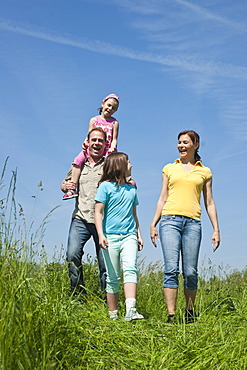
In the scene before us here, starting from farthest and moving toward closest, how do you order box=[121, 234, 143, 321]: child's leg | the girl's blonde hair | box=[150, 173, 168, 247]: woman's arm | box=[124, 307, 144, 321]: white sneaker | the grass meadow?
box=[150, 173, 168, 247]: woman's arm, the girl's blonde hair, box=[121, 234, 143, 321]: child's leg, box=[124, 307, 144, 321]: white sneaker, the grass meadow

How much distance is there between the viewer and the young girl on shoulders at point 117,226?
5.14m

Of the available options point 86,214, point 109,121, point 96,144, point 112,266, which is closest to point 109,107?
point 109,121

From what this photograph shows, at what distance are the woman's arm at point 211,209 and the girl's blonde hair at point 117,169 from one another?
3.39 feet

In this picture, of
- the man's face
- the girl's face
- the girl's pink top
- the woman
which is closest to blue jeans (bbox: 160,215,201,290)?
the woman

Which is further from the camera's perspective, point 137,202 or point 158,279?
point 158,279

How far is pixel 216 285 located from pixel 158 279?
3.60 ft

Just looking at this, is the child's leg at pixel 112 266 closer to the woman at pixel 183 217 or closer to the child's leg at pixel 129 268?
the child's leg at pixel 129 268

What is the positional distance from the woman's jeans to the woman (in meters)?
0.42

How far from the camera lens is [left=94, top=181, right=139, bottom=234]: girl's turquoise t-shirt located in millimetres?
5266

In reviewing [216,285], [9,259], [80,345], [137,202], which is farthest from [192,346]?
[216,285]

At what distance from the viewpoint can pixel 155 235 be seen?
562cm

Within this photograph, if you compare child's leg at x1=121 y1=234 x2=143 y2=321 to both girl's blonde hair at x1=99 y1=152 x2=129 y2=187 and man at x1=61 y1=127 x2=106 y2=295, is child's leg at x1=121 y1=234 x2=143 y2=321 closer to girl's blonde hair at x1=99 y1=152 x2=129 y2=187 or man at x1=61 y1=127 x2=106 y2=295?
girl's blonde hair at x1=99 y1=152 x2=129 y2=187

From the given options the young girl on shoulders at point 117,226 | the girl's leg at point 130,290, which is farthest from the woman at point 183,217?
the girl's leg at point 130,290

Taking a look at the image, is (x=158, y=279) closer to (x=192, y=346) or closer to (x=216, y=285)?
(x=216, y=285)
